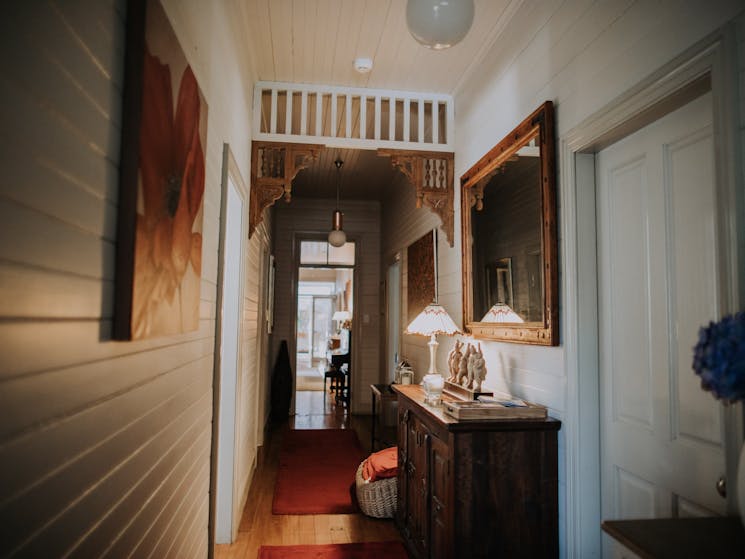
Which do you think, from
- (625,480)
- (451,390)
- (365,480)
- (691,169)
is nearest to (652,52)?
(691,169)

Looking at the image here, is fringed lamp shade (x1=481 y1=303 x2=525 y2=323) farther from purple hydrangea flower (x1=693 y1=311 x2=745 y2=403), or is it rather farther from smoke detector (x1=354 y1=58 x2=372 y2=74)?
smoke detector (x1=354 y1=58 x2=372 y2=74)

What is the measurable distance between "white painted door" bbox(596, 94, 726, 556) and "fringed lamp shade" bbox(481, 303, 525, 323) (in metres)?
0.58

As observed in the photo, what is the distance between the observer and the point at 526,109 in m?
2.64

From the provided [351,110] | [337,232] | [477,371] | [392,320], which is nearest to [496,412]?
[477,371]

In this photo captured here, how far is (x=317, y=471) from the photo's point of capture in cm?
452

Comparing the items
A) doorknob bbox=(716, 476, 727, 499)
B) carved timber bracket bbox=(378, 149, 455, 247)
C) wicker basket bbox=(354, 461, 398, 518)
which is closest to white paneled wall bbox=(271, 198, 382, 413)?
carved timber bracket bbox=(378, 149, 455, 247)

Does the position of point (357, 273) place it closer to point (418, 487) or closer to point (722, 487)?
point (418, 487)

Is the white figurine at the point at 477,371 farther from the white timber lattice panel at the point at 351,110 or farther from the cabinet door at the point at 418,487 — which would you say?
the white timber lattice panel at the point at 351,110

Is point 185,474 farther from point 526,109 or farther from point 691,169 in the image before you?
point 526,109

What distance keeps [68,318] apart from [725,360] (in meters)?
1.19

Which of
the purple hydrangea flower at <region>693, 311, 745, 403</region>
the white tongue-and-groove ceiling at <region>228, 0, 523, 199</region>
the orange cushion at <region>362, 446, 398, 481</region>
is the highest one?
the white tongue-and-groove ceiling at <region>228, 0, 523, 199</region>

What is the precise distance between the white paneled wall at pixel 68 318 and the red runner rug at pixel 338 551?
1.67 m

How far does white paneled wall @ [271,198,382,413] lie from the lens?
277 inches

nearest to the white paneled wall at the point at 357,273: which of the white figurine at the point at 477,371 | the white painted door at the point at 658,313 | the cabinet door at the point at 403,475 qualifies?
the cabinet door at the point at 403,475
